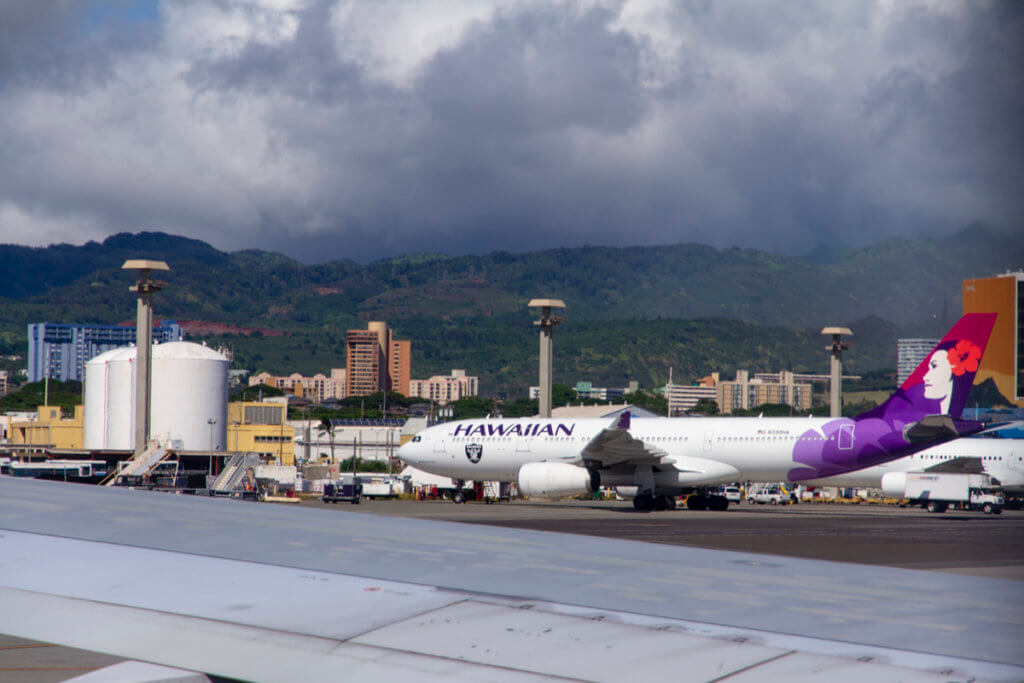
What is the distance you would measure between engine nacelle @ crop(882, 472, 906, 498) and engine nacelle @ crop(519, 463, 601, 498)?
927cm

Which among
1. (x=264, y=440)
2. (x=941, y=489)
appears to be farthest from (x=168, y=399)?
(x=941, y=489)

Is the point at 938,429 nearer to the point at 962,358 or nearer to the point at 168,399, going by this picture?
the point at 962,358

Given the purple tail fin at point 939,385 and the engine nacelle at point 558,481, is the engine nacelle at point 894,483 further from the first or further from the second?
the engine nacelle at point 558,481

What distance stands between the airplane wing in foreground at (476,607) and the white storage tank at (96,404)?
49.1 meters

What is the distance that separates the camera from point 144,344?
43.7m

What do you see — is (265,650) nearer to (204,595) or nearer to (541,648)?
(204,595)

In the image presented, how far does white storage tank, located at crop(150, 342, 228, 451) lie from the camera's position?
48.8 meters

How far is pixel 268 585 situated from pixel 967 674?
2.32 meters

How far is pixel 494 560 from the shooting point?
4008 millimetres

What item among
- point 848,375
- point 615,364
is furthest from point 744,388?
point 848,375

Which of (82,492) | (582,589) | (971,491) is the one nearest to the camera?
(582,589)

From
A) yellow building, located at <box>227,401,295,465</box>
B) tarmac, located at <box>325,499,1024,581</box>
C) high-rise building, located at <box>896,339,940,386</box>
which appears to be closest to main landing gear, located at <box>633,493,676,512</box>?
tarmac, located at <box>325,499,1024,581</box>

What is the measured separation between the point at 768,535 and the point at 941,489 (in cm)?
1411

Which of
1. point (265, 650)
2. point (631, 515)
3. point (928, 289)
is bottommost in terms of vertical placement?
point (631, 515)
